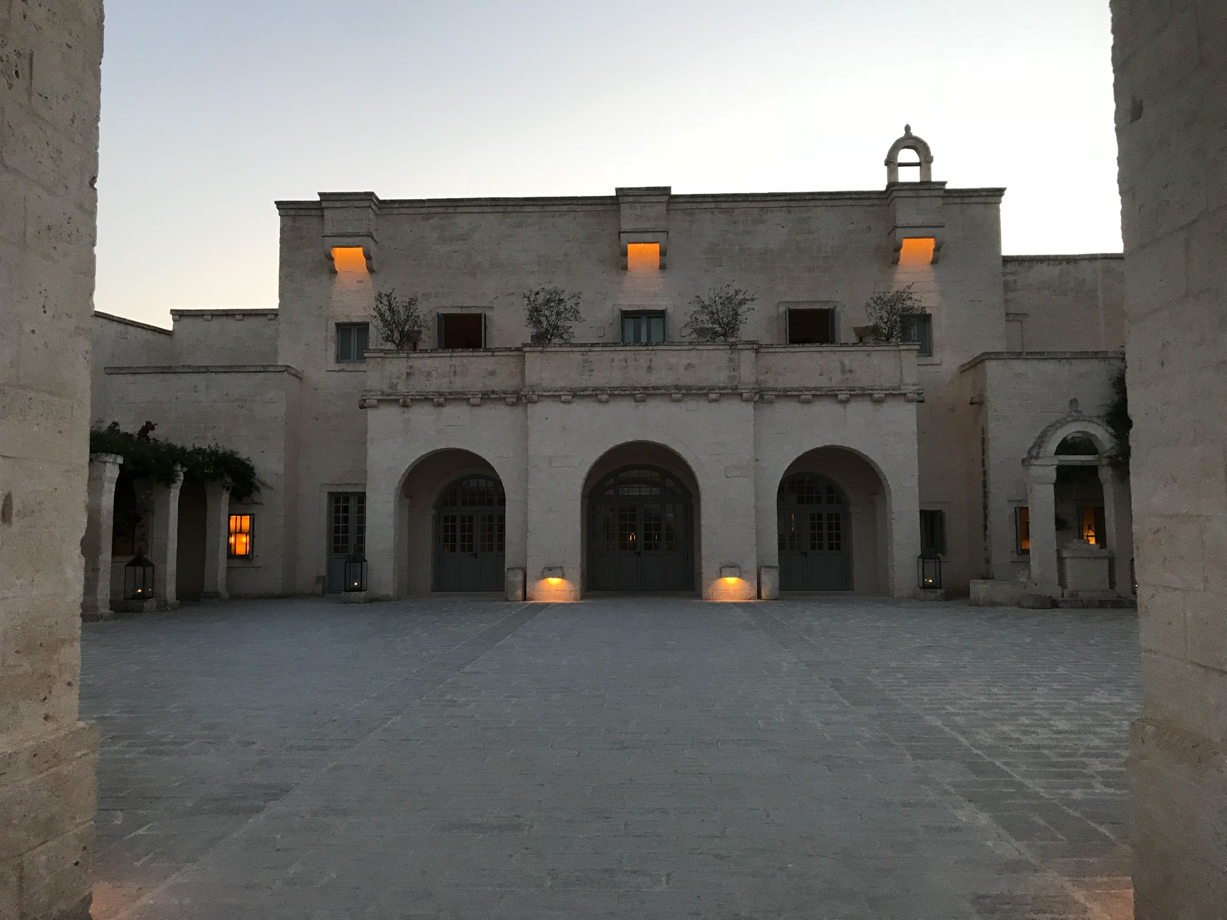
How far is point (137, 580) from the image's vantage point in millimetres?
20344

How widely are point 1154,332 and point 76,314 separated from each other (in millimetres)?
4719

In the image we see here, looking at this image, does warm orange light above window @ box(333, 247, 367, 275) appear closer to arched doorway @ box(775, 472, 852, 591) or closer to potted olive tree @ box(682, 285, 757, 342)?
potted olive tree @ box(682, 285, 757, 342)

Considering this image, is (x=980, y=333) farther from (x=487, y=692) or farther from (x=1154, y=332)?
(x=1154, y=332)

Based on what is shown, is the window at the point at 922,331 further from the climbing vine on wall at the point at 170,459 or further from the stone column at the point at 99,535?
the stone column at the point at 99,535

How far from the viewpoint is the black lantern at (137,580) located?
1986 cm

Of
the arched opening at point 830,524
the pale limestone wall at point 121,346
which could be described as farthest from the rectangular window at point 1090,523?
the pale limestone wall at point 121,346

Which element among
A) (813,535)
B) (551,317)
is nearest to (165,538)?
(551,317)

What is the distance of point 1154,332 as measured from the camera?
3.69 meters

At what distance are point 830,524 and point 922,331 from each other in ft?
20.8

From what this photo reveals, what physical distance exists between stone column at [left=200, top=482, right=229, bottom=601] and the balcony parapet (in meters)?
4.64

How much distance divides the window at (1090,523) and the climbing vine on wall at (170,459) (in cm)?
2167

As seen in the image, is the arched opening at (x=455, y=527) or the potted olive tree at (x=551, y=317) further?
the arched opening at (x=455, y=527)

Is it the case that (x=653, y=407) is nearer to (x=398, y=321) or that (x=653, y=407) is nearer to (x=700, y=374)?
(x=700, y=374)

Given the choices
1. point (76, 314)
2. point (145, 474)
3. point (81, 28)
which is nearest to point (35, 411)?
point (76, 314)
